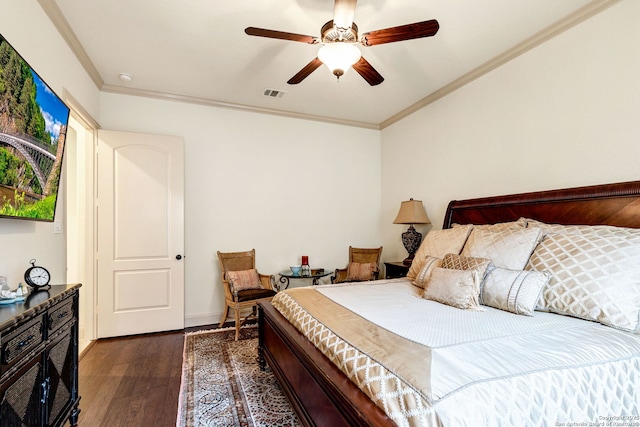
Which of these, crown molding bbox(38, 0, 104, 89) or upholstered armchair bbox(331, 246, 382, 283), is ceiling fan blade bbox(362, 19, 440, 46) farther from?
upholstered armchair bbox(331, 246, 382, 283)

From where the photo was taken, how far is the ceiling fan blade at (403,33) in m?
1.96

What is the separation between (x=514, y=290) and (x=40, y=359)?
256 centimetres

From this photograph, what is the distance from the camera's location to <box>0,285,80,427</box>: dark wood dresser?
128cm

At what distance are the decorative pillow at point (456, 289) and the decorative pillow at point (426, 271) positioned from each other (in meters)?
0.32

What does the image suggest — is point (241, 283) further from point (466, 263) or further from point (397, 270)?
point (466, 263)

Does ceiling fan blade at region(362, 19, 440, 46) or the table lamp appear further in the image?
the table lamp

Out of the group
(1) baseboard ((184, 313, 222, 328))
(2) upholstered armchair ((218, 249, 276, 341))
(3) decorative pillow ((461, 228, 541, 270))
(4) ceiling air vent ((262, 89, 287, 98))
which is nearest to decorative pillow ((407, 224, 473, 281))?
(3) decorative pillow ((461, 228, 541, 270))

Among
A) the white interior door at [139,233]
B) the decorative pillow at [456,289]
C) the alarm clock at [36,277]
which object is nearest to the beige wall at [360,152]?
the alarm clock at [36,277]

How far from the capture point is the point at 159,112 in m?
3.91

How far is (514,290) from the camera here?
1922 mm

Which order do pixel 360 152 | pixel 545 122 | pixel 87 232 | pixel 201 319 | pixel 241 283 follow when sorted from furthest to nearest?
pixel 360 152, pixel 201 319, pixel 241 283, pixel 87 232, pixel 545 122

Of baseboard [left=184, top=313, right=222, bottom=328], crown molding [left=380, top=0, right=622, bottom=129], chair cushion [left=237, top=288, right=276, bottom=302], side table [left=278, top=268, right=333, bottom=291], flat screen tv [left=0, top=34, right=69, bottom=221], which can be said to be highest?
A: crown molding [left=380, top=0, right=622, bottom=129]

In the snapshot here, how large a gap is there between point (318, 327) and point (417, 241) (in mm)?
2454

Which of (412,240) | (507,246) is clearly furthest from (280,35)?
(412,240)
